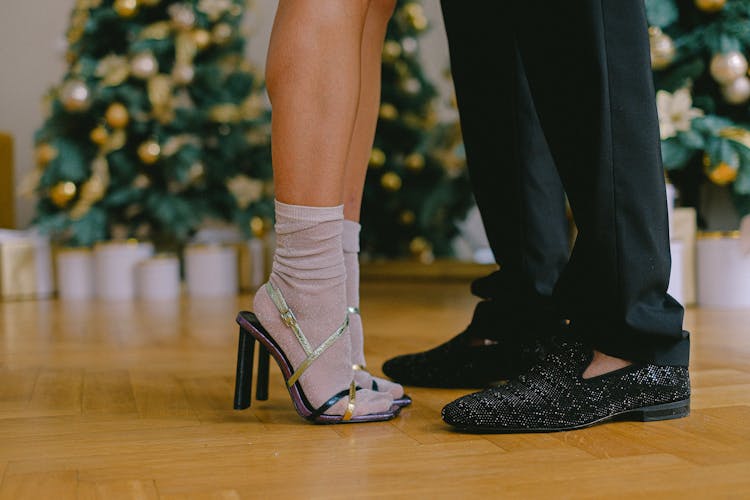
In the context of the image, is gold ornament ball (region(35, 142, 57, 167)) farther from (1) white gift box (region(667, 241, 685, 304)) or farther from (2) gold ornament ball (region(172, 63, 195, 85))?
(1) white gift box (region(667, 241, 685, 304))

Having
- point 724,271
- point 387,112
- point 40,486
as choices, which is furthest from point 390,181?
point 40,486

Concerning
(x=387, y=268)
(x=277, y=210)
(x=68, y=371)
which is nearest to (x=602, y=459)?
(x=277, y=210)

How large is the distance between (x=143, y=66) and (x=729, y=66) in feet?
5.06

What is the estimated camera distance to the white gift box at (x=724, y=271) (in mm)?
1773

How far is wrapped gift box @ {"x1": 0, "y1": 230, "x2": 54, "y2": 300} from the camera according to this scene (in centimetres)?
242

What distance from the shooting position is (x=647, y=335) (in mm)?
711

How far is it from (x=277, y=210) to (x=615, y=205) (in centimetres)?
29

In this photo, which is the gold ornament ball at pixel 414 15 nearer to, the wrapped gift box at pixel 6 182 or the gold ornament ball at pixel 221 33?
the gold ornament ball at pixel 221 33

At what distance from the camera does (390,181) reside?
8.22 feet

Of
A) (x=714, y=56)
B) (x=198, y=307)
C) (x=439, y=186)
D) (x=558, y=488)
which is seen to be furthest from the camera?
(x=439, y=186)

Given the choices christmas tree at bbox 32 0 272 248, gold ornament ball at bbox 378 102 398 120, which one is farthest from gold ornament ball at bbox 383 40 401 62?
christmas tree at bbox 32 0 272 248

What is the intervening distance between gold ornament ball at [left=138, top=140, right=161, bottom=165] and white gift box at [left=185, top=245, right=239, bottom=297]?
0.94 feet

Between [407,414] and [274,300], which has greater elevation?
[274,300]

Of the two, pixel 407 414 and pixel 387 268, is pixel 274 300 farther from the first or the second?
pixel 387 268
